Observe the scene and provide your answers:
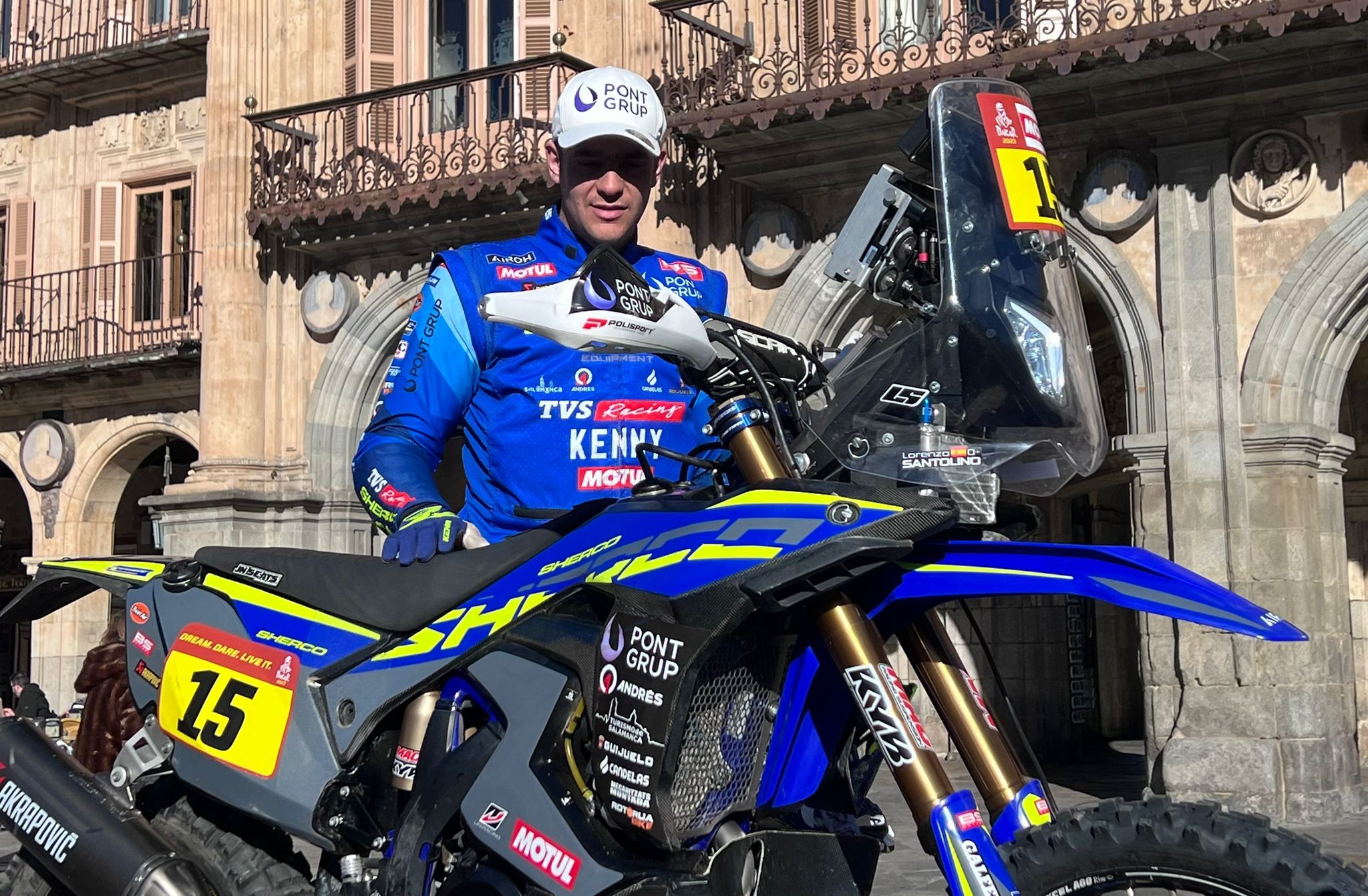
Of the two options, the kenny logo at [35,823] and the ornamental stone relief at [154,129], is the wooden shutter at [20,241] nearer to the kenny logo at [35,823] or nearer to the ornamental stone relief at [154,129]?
the ornamental stone relief at [154,129]

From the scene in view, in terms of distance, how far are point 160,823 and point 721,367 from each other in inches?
60.5

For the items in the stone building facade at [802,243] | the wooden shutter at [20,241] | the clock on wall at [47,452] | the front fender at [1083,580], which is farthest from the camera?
the wooden shutter at [20,241]

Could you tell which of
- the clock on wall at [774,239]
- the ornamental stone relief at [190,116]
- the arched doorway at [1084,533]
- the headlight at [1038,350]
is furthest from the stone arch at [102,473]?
the headlight at [1038,350]

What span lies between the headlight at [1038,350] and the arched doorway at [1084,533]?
6.28 meters

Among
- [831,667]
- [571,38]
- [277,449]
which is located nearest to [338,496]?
[277,449]

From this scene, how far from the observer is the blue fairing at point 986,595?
232cm

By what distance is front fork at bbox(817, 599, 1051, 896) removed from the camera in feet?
7.84

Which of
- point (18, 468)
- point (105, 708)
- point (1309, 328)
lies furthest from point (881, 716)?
point (18, 468)

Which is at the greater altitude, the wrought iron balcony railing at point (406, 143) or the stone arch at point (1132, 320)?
the wrought iron balcony railing at point (406, 143)

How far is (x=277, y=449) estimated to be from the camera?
15.6m

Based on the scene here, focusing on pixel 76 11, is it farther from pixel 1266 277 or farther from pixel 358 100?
pixel 1266 277

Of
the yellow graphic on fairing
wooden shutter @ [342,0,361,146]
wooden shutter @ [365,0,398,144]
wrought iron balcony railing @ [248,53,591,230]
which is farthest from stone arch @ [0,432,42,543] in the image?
the yellow graphic on fairing

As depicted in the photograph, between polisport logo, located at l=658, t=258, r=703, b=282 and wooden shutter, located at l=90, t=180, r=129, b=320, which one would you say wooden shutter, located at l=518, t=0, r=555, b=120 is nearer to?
wooden shutter, located at l=90, t=180, r=129, b=320

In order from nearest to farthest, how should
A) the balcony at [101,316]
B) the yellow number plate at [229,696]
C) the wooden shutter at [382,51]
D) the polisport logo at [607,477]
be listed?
the yellow number plate at [229,696], the polisport logo at [607,477], the wooden shutter at [382,51], the balcony at [101,316]
